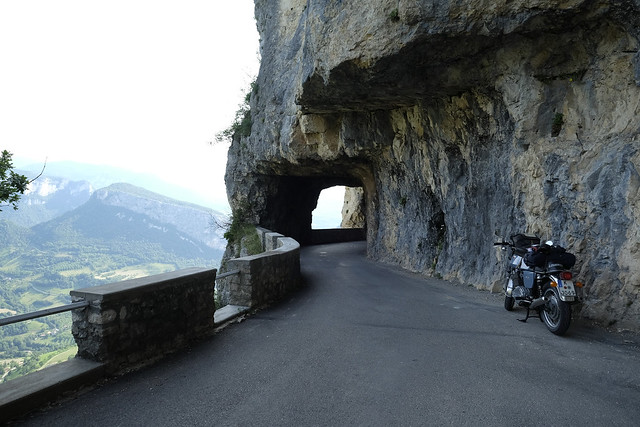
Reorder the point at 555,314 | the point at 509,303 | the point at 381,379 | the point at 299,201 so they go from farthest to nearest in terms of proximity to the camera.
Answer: the point at 299,201 < the point at 509,303 < the point at 555,314 < the point at 381,379

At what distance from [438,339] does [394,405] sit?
1973 mm

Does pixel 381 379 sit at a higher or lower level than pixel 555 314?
lower

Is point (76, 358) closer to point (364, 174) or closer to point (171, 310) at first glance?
point (171, 310)

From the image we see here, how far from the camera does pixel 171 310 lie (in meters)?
4.36

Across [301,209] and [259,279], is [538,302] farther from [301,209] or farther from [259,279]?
[301,209]

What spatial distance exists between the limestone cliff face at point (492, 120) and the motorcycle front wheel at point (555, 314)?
2.43 ft

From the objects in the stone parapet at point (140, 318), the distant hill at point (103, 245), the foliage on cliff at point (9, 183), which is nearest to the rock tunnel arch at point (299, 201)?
the foliage on cliff at point (9, 183)

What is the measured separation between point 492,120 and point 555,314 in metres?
4.75

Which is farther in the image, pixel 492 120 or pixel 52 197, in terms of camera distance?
pixel 52 197

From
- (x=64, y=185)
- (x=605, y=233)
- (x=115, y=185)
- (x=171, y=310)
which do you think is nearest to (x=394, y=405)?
(x=171, y=310)

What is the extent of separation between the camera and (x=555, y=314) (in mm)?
4973

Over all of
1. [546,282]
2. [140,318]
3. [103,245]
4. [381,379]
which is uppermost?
[546,282]

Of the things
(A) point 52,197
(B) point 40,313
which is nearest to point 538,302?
(B) point 40,313

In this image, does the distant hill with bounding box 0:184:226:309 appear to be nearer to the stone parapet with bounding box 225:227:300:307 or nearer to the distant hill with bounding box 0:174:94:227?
the distant hill with bounding box 0:174:94:227
